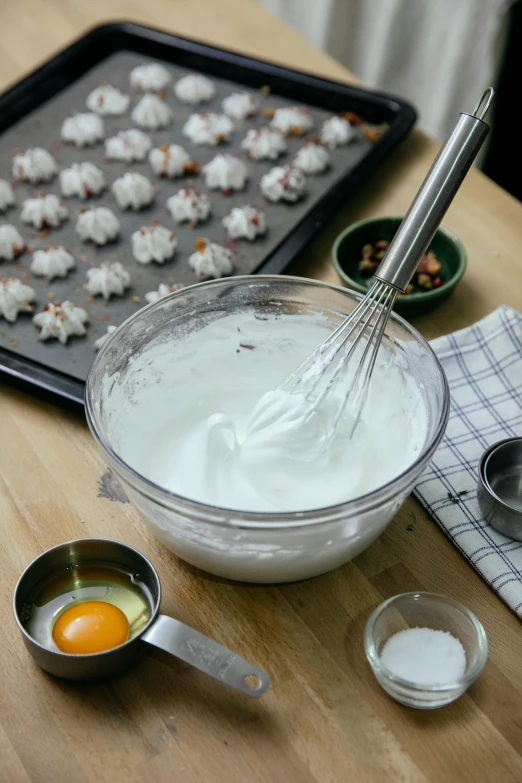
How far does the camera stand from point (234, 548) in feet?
3.12

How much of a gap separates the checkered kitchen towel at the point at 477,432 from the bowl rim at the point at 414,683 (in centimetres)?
10

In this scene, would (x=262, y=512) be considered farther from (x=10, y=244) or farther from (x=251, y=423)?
(x=10, y=244)

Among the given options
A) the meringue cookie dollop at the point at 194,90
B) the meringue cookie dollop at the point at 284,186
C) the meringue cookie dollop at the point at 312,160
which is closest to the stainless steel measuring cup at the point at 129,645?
the meringue cookie dollop at the point at 284,186

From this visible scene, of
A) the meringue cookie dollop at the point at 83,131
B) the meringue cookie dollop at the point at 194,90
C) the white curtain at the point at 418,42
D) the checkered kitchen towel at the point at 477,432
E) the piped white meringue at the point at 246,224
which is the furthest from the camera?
the white curtain at the point at 418,42

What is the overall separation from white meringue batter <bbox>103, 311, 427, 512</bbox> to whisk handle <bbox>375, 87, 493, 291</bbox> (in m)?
0.18

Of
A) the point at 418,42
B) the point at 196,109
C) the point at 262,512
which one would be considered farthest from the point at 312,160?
the point at 418,42

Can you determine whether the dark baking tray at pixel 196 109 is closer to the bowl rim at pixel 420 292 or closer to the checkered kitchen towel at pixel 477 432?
the bowl rim at pixel 420 292

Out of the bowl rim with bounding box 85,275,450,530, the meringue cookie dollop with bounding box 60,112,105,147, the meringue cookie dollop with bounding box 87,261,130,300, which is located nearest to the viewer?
the bowl rim with bounding box 85,275,450,530

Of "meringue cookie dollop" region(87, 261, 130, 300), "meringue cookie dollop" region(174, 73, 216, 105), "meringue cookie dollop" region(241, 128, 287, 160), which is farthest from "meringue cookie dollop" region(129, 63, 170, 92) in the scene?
"meringue cookie dollop" region(87, 261, 130, 300)

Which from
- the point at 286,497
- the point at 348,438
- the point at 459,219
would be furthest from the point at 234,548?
the point at 459,219

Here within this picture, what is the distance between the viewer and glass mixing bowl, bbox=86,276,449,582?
90cm

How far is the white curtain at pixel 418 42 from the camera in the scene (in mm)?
2680

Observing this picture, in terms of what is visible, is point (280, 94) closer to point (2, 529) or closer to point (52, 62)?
point (52, 62)

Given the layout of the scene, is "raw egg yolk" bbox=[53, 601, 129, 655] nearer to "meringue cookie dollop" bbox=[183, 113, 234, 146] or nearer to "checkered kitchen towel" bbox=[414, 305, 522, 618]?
"checkered kitchen towel" bbox=[414, 305, 522, 618]
